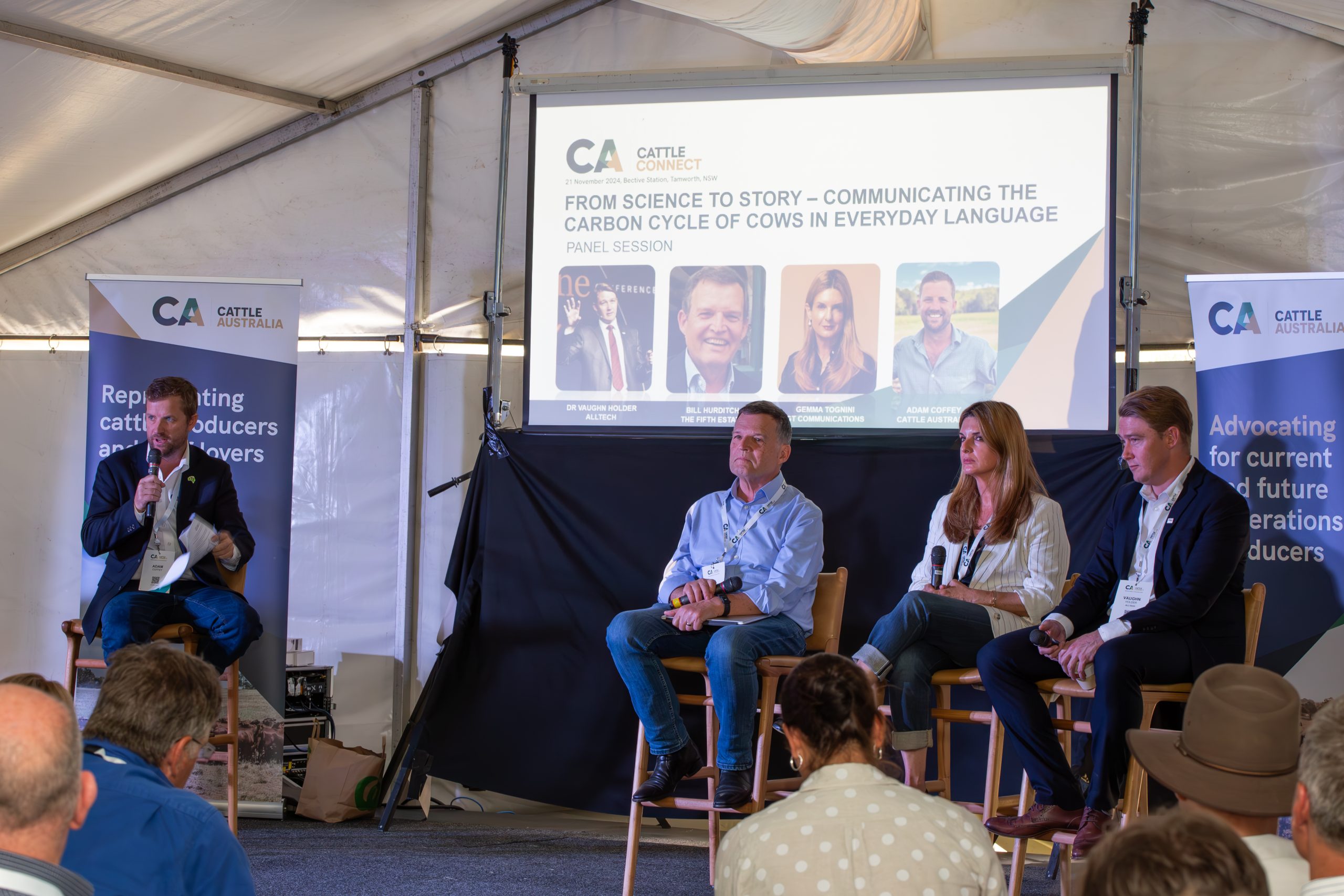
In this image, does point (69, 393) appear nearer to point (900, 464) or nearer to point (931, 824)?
point (900, 464)

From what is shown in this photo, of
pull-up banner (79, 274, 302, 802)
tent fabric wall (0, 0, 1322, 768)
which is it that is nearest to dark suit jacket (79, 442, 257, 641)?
pull-up banner (79, 274, 302, 802)

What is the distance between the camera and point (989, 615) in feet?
10.6

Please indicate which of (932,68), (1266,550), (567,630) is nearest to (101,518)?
(567,630)

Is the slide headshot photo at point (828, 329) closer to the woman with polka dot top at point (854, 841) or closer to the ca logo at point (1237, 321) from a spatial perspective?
the ca logo at point (1237, 321)

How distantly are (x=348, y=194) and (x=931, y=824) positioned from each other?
443 centimetres

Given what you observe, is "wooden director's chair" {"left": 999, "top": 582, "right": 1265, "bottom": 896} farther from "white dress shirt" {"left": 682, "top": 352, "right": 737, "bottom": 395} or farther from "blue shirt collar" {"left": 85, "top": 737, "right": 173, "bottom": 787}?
"blue shirt collar" {"left": 85, "top": 737, "right": 173, "bottom": 787}

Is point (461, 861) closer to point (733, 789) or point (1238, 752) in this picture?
point (733, 789)

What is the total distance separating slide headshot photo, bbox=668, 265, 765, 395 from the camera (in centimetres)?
431

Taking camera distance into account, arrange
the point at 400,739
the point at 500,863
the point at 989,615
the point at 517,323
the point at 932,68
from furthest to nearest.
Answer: the point at 517,323 < the point at 400,739 < the point at 932,68 < the point at 500,863 < the point at 989,615

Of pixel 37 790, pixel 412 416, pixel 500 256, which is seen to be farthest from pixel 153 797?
pixel 412 416

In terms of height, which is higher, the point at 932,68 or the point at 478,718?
the point at 932,68

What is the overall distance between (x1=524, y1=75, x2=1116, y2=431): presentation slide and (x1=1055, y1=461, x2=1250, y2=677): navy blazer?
1083 mm

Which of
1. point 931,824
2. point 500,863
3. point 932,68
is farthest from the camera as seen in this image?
point 932,68

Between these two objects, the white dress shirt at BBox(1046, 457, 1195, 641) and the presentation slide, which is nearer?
the white dress shirt at BBox(1046, 457, 1195, 641)
